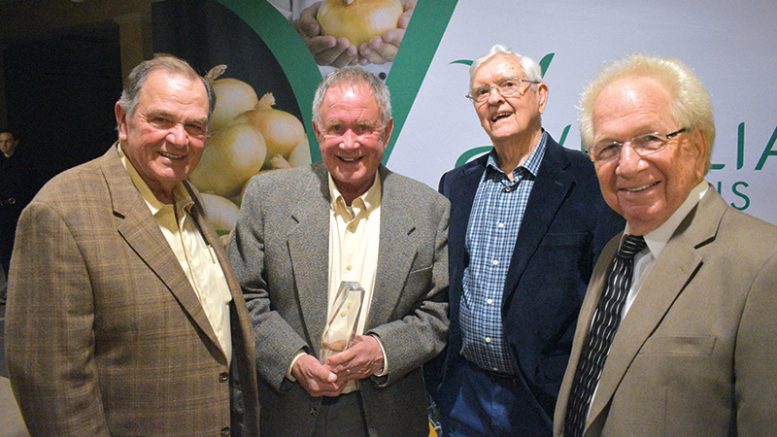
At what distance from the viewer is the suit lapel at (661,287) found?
1.21 m

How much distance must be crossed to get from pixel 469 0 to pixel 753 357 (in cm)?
290

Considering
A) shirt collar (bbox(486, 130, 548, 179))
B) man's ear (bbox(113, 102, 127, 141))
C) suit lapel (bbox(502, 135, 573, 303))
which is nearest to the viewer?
man's ear (bbox(113, 102, 127, 141))

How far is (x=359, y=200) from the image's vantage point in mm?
2047

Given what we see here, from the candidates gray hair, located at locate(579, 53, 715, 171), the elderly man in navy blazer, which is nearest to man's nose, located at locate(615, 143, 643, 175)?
gray hair, located at locate(579, 53, 715, 171)

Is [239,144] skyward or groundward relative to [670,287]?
skyward

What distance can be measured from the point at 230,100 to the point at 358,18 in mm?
1144

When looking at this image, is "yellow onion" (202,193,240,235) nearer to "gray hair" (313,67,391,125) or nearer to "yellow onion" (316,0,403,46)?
"yellow onion" (316,0,403,46)

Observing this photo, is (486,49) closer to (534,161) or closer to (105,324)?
(534,161)

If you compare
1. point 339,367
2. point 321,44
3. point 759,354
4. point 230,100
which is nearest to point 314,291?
point 339,367

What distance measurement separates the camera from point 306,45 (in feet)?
13.6

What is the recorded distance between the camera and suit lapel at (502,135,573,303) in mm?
1978

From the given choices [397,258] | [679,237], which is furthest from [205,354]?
[679,237]

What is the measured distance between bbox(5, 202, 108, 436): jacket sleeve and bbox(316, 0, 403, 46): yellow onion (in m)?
2.84

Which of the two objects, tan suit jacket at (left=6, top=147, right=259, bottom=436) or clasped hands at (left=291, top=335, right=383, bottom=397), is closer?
tan suit jacket at (left=6, top=147, right=259, bottom=436)
